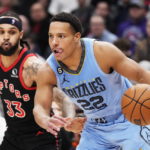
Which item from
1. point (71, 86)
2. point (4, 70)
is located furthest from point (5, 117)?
point (71, 86)

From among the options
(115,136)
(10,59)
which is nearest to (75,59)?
(115,136)

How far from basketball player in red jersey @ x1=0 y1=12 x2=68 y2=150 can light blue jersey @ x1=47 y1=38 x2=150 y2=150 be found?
21.7 inches

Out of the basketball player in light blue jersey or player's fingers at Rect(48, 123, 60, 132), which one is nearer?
player's fingers at Rect(48, 123, 60, 132)

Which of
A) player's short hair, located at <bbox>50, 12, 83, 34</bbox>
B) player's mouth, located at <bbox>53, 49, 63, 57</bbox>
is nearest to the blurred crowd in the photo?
player's short hair, located at <bbox>50, 12, 83, 34</bbox>

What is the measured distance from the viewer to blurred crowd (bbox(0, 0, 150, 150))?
9.27 meters

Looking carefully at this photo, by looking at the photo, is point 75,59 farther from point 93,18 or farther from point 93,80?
point 93,18

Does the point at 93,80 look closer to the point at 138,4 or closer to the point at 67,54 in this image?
the point at 67,54

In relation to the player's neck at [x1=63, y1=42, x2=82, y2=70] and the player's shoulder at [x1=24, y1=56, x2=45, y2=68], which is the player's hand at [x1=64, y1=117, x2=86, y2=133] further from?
the player's shoulder at [x1=24, y1=56, x2=45, y2=68]

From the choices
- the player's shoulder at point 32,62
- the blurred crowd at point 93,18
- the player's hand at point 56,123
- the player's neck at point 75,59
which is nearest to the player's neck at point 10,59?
the player's shoulder at point 32,62

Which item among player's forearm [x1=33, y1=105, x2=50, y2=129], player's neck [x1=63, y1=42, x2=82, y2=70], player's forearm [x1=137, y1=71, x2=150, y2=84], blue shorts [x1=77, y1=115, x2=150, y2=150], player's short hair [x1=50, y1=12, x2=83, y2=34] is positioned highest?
player's short hair [x1=50, y1=12, x2=83, y2=34]

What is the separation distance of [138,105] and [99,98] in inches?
18.8

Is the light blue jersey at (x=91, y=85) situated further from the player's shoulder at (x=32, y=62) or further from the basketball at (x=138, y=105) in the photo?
the player's shoulder at (x=32, y=62)

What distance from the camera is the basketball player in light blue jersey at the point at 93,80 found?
4445 millimetres

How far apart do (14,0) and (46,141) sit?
639cm
